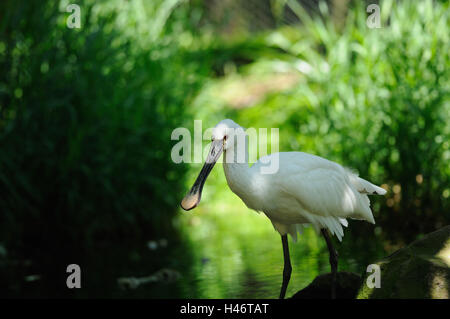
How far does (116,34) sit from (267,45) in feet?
22.4

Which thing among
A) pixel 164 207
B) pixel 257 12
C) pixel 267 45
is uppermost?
pixel 257 12

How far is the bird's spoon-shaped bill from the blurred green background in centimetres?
101

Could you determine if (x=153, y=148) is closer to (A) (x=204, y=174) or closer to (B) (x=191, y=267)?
(B) (x=191, y=267)

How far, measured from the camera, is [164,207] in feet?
27.7

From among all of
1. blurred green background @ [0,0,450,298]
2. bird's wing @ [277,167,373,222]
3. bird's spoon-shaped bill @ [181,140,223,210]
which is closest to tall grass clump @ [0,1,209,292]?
blurred green background @ [0,0,450,298]

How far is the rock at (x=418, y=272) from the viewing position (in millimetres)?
3432

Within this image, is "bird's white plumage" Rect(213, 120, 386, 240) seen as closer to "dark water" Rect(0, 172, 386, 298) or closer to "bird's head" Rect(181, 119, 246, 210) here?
"bird's head" Rect(181, 119, 246, 210)

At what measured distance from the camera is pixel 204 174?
4.25 m

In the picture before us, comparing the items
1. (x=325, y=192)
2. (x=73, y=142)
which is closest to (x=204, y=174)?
(x=325, y=192)

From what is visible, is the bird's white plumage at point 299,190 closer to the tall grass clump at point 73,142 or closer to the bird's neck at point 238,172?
the bird's neck at point 238,172

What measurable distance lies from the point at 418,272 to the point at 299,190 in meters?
1.06
